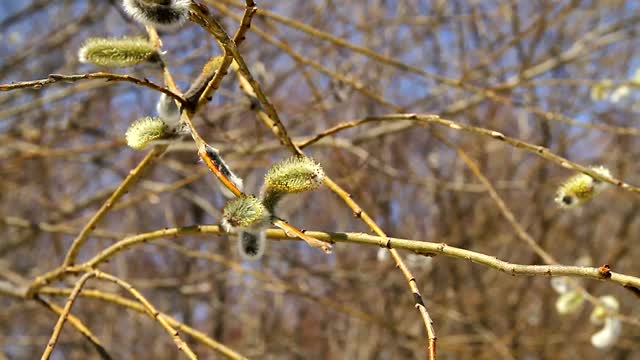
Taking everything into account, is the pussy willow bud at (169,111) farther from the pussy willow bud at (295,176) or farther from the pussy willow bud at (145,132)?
the pussy willow bud at (295,176)

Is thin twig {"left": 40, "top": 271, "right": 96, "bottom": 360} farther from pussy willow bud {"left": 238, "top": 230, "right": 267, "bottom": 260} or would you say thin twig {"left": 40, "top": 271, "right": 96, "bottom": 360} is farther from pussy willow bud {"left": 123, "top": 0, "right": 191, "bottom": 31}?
pussy willow bud {"left": 123, "top": 0, "right": 191, "bottom": 31}

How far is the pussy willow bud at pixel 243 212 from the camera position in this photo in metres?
1.07

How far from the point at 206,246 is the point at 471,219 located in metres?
2.42

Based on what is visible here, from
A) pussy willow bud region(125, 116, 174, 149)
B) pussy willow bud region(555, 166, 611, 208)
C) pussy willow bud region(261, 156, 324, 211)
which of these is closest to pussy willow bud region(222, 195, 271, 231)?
pussy willow bud region(261, 156, 324, 211)

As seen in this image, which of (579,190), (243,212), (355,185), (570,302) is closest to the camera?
(243,212)

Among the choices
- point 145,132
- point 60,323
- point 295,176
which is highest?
point 145,132

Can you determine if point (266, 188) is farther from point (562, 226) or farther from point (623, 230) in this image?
point (562, 226)

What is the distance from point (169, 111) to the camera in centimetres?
137

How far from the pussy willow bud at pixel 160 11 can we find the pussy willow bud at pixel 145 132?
0.57 feet

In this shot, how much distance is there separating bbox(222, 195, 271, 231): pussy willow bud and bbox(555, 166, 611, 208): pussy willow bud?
757mm

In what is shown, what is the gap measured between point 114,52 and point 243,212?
0.44 metres

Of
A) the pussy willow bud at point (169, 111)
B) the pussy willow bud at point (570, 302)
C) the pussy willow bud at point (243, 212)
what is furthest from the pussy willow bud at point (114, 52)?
the pussy willow bud at point (570, 302)

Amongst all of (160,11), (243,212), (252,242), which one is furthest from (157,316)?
(160,11)

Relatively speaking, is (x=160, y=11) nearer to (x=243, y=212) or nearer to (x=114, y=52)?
(x=114, y=52)
